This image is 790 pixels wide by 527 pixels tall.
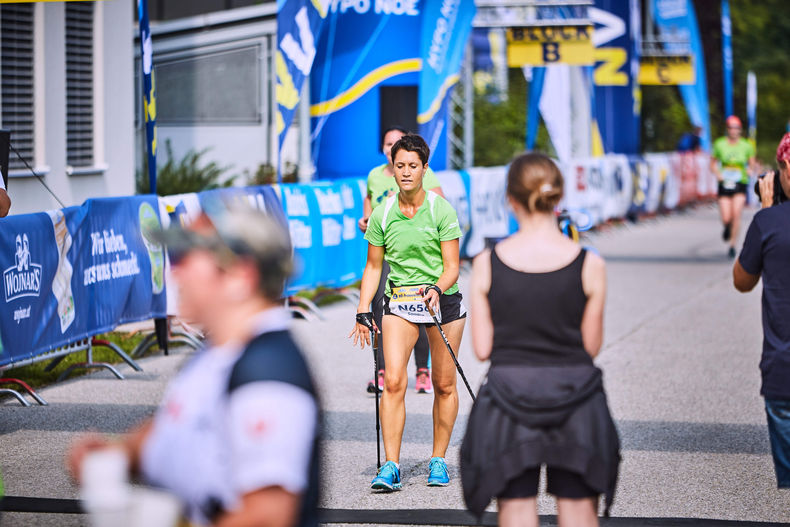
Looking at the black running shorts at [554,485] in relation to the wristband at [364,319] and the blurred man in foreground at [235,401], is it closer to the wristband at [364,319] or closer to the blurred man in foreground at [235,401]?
the blurred man in foreground at [235,401]

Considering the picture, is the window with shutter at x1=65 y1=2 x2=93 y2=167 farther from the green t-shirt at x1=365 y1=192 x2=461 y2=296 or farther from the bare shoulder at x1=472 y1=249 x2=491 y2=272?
the bare shoulder at x1=472 y1=249 x2=491 y2=272

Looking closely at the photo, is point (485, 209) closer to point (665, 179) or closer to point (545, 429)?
point (665, 179)

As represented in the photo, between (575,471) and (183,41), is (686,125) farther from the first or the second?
(575,471)

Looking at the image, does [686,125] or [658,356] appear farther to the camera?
[686,125]

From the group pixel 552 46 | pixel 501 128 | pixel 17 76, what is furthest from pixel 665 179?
pixel 17 76

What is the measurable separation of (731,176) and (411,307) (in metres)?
14.5

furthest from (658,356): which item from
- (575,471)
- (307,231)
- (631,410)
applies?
(575,471)

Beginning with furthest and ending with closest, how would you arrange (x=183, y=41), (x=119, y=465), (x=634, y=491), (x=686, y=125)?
1. (x=686, y=125)
2. (x=183, y=41)
3. (x=634, y=491)
4. (x=119, y=465)

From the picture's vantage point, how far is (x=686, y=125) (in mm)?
41594

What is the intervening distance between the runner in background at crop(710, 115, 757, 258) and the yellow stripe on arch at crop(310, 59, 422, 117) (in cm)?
508

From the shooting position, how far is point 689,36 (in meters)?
32.5

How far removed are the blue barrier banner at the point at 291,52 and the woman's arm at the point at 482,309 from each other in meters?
9.09

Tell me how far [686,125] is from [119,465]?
4080 centimetres

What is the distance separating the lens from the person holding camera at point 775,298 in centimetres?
480
